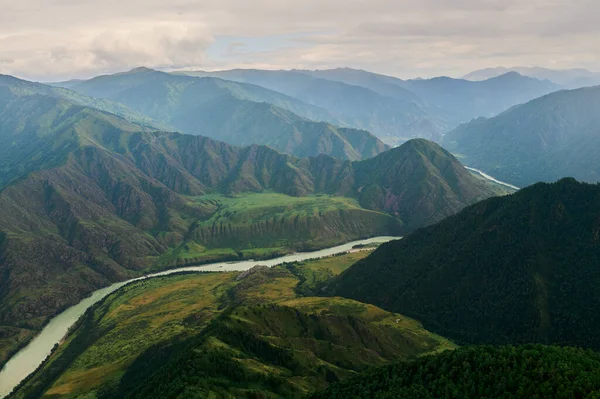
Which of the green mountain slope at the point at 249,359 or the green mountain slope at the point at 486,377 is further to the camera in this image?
the green mountain slope at the point at 249,359

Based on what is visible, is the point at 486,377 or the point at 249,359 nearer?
the point at 486,377

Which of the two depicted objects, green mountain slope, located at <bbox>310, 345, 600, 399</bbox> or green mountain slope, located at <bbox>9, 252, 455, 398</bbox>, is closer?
green mountain slope, located at <bbox>310, 345, 600, 399</bbox>

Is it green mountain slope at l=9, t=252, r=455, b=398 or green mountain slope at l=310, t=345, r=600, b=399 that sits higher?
green mountain slope at l=310, t=345, r=600, b=399

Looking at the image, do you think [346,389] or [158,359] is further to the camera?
[158,359]

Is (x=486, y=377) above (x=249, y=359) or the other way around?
above

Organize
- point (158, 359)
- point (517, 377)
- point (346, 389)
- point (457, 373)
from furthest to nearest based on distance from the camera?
point (158, 359), point (346, 389), point (457, 373), point (517, 377)

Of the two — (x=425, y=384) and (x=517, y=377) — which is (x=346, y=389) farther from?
(x=517, y=377)

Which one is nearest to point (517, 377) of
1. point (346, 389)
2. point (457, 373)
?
point (457, 373)

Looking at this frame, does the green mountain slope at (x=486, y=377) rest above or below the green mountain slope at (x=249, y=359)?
above
